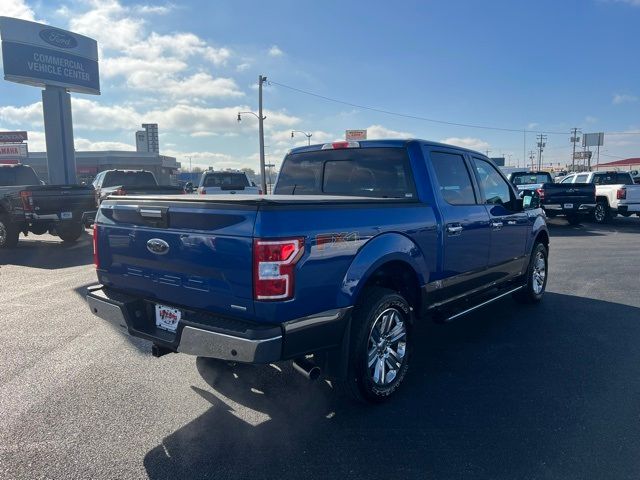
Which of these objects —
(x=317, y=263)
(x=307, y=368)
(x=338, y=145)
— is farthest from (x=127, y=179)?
(x=317, y=263)

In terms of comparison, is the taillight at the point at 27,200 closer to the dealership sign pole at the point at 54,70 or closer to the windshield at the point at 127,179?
the windshield at the point at 127,179

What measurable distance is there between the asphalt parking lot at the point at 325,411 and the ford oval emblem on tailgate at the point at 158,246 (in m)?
1.18

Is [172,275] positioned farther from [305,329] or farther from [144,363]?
[144,363]

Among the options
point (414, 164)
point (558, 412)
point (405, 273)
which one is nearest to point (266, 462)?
point (405, 273)

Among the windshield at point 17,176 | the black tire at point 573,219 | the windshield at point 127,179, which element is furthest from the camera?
the black tire at point 573,219

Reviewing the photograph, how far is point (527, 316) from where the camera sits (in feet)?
19.1

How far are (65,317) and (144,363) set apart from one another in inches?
79.0

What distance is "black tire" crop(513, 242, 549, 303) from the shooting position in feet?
20.1

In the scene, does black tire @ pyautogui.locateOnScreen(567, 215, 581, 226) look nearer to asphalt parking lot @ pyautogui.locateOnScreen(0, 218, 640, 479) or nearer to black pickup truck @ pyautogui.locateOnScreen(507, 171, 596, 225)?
black pickup truck @ pyautogui.locateOnScreen(507, 171, 596, 225)

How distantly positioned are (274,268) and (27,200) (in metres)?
10.1

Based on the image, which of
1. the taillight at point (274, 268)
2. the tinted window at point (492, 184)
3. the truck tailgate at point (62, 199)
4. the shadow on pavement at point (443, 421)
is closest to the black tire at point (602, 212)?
the tinted window at point (492, 184)

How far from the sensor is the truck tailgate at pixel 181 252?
111 inches

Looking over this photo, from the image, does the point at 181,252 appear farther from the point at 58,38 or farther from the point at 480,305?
the point at 58,38

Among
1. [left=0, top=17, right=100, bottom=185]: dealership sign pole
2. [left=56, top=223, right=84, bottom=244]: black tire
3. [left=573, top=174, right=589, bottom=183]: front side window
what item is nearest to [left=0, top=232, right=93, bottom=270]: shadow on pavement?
[left=56, top=223, right=84, bottom=244]: black tire
